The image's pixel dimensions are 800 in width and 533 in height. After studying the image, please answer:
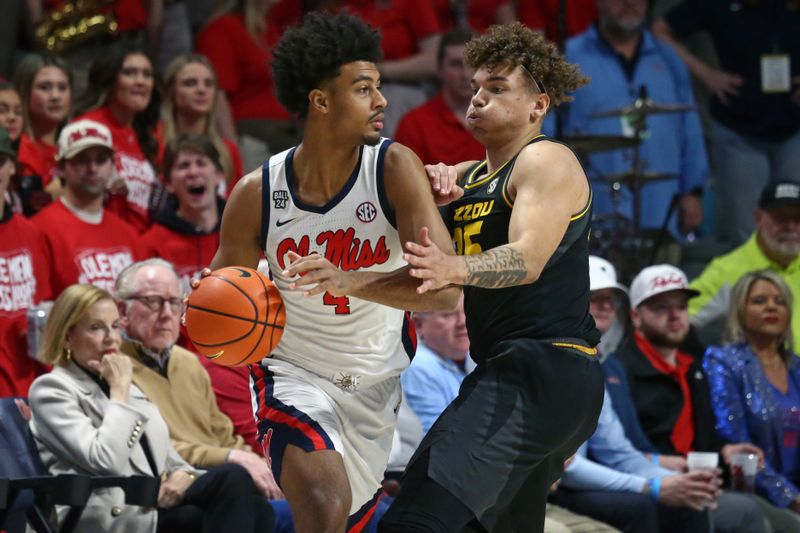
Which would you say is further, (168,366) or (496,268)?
(168,366)

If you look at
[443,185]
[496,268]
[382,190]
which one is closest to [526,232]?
[496,268]

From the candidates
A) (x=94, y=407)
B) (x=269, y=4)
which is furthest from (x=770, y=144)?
(x=94, y=407)

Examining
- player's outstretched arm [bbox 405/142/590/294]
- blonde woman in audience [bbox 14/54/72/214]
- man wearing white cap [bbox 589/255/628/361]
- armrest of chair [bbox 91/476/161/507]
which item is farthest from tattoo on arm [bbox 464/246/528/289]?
blonde woman in audience [bbox 14/54/72/214]

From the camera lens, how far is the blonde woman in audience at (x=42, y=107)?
779cm

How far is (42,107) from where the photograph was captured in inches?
312

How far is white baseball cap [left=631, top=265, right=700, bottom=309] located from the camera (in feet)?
25.0

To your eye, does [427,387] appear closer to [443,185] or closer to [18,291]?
[18,291]

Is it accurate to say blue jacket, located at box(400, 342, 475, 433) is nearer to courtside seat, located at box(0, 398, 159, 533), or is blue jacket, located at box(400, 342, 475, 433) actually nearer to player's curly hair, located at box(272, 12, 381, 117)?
courtside seat, located at box(0, 398, 159, 533)

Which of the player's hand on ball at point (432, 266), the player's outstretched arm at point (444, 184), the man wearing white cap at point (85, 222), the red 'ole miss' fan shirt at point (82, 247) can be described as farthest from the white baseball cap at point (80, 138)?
the player's hand on ball at point (432, 266)

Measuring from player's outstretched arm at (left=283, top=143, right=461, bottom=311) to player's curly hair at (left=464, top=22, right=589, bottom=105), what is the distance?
445 mm

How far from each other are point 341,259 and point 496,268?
0.84 m

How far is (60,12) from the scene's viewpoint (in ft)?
31.9

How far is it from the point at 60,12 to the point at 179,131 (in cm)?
193

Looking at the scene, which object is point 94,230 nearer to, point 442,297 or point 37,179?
point 37,179
